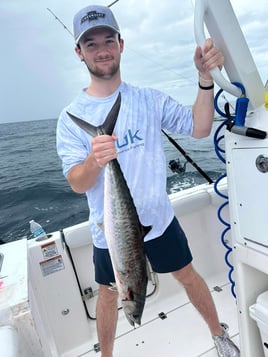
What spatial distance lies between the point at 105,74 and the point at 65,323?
1.71 metres

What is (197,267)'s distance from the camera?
262 cm

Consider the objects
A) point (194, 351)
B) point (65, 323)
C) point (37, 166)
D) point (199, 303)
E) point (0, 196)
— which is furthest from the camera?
point (37, 166)

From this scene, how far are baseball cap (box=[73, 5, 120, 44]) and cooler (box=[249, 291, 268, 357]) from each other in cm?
134

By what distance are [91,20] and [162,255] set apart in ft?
4.11

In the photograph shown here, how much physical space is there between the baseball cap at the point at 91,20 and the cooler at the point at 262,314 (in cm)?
134

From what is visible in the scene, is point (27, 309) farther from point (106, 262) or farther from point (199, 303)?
point (199, 303)

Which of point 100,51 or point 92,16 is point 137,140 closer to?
point 100,51

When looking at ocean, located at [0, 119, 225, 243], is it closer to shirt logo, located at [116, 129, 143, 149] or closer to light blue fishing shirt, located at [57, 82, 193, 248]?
light blue fishing shirt, located at [57, 82, 193, 248]

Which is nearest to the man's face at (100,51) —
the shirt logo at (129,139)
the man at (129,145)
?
the man at (129,145)

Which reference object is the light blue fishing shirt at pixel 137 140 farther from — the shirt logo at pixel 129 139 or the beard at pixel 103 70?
the beard at pixel 103 70

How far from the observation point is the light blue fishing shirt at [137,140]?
155cm

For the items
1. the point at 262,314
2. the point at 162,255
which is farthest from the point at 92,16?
the point at 262,314

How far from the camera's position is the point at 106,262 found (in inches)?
65.5

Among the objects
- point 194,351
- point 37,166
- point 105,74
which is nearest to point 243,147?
point 105,74
